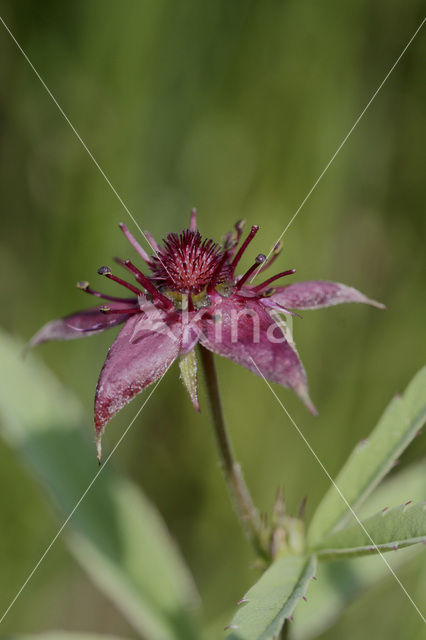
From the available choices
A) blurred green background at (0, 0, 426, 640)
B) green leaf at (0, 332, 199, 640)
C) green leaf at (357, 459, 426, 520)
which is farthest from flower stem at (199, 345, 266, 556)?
blurred green background at (0, 0, 426, 640)

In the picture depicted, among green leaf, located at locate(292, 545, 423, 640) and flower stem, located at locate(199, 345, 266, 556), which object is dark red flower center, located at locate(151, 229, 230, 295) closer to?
flower stem, located at locate(199, 345, 266, 556)

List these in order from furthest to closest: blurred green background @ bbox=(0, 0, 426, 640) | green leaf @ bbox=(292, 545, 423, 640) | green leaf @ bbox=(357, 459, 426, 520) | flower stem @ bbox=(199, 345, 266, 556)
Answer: blurred green background @ bbox=(0, 0, 426, 640), green leaf @ bbox=(357, 459, 426, 520), green leaf @ bbox=(292, 545, 423, 640), flower stem @ bbox=(199, 345, 266, 556)

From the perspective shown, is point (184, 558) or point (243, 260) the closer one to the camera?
point (184, 558)

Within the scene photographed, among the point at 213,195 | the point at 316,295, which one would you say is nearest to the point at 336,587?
the point at 316,295

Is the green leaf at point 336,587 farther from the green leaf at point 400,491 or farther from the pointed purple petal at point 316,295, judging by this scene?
the pointed purple petal at point 316,295

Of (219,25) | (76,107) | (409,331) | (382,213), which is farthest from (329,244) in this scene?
(76,107)

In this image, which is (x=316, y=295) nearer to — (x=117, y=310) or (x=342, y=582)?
(x=117, y=310)

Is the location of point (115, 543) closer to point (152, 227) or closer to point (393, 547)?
point (393, 547)
